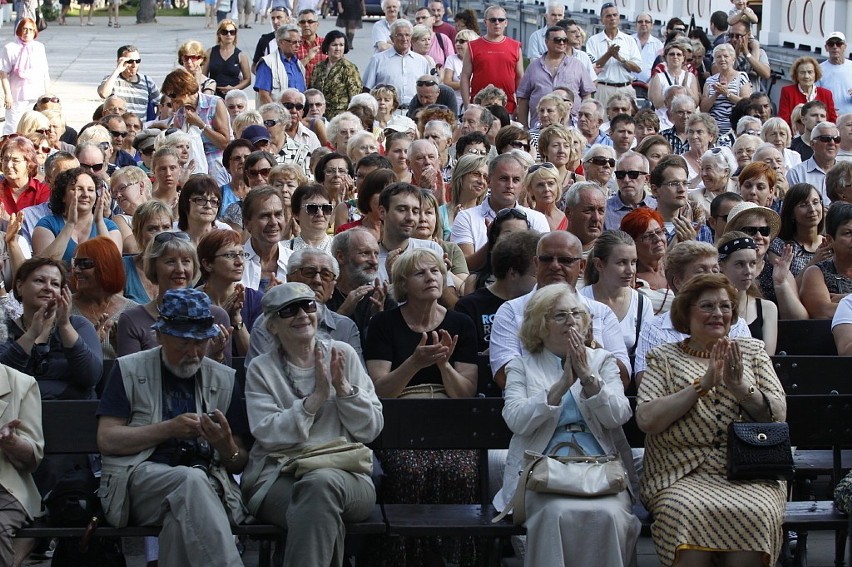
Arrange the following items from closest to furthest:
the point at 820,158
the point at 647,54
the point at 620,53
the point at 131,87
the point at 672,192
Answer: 1. the point at 672,192
2. the point at 820,158
3. the point at 131,87
4. the point at 620,53
5. the point at 647,54

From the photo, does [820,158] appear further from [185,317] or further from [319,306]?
[185,317]

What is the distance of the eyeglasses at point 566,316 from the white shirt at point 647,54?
42.2 feet

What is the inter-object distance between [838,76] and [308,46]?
6.48 meters

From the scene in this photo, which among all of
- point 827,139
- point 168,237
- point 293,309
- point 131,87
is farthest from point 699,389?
point 131,87

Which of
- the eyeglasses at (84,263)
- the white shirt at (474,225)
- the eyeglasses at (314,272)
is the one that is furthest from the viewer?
the white shirt at (474,225)

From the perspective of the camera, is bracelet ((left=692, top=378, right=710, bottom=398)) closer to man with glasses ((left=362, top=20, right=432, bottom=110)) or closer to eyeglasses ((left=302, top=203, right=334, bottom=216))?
eyeglasses ((left=302, top=203, right=334, bottom=216))

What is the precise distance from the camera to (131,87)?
17.0m

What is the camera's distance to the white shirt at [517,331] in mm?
7418

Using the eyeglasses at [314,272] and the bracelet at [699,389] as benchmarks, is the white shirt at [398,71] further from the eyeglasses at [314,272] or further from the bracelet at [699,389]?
the bracelet at [699,389]

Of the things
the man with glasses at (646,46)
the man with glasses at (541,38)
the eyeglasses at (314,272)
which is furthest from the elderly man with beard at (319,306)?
the man with glasses at (646,46)

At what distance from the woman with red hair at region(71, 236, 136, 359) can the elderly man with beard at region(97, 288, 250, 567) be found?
137 cm

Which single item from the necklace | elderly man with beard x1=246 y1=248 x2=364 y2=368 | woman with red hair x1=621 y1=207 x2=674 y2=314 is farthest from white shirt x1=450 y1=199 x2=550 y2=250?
the necklace

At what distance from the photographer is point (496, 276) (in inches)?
324

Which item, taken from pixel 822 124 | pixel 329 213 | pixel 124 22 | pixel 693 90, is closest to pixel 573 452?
pixel 329 213
